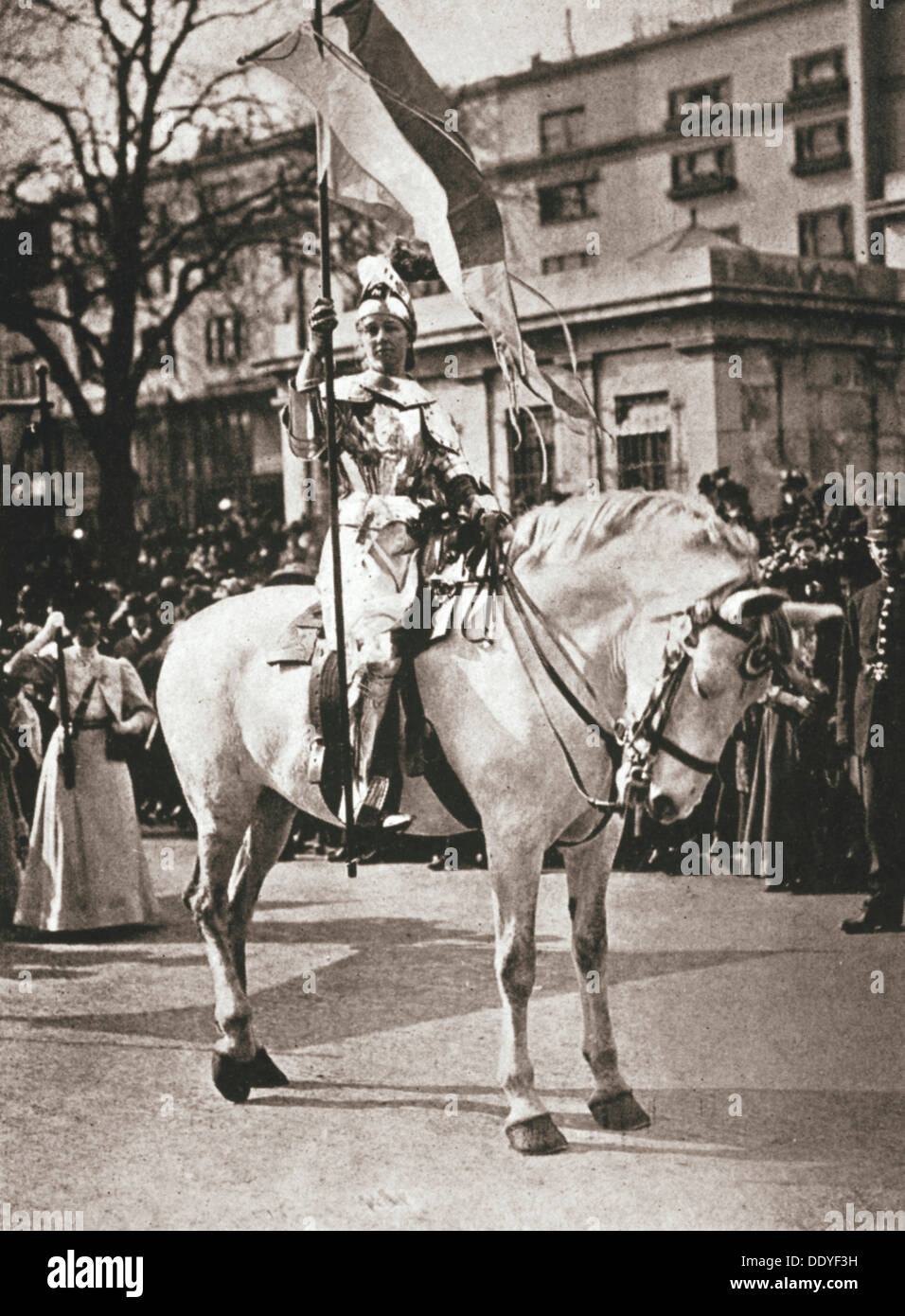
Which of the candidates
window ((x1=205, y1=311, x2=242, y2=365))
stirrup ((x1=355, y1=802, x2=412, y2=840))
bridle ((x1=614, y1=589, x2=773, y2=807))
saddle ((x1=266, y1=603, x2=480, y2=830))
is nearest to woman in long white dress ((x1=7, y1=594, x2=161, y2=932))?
saddle ((x1=266, y1=603, x2=480, y2=830))

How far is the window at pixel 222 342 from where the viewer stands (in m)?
21.5

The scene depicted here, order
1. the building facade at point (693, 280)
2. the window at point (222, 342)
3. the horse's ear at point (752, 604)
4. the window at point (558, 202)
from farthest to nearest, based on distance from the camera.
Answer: the window at point (222, 342), the window at point (558, 202), the building facade at point (693, 280), the horse's ear at point (752, 604)

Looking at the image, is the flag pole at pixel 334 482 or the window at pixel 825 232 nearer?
the flag pole at pixel 334 482

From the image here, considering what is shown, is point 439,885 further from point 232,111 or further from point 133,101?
point 232,111

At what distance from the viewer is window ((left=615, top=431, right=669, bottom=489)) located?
13805mm

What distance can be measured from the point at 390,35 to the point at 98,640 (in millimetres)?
5772

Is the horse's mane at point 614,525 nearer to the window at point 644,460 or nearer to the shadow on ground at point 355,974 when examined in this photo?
the shadow on ground at point 355,974

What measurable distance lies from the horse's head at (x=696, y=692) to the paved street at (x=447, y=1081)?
1.24 metres

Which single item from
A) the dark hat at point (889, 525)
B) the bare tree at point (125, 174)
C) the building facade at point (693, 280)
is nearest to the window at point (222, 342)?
the bare tree at point (125, 174)

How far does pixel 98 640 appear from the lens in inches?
420

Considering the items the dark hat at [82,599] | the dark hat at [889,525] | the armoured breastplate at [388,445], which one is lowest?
the dark hat at [82,599]

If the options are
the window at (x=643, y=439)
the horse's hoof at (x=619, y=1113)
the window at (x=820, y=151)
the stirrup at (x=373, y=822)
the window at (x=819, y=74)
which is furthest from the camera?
the window at (x=820, y=151)

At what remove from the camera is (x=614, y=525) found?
5.41 m

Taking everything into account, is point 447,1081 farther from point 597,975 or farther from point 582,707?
point 582,707
